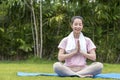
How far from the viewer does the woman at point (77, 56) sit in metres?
5.50

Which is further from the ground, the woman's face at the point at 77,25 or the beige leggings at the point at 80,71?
the woman's face at the point at 77,25

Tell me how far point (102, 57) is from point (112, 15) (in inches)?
46.4

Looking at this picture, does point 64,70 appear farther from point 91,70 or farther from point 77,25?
point 77,25

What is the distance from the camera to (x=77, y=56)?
18.3ft

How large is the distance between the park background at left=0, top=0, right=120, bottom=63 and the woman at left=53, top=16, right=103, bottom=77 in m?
4.42

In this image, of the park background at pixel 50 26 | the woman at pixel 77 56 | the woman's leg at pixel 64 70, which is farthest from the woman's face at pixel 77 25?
the park background at pixel 50 26

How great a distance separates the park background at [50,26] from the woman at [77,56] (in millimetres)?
4417

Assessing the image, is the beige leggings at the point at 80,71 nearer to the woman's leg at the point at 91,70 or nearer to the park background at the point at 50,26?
the woman's leg at the point at 91,70

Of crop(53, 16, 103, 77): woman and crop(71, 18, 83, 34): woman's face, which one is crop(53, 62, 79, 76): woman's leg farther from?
crop(71, 18, 83, 34): woman's face

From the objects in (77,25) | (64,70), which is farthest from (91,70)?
(77,25)

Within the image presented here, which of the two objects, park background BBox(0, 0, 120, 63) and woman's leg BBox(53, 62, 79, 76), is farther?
park background BBox(0, 0, 120, 63)

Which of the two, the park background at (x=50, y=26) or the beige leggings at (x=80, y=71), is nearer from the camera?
the beige leggings at (x=80, y=71)

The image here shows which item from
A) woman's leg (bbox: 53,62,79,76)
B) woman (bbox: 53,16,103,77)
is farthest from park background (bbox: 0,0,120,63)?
woman's leg (bbox: 53,62,79,76)

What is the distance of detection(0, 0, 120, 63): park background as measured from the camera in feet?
33.6
